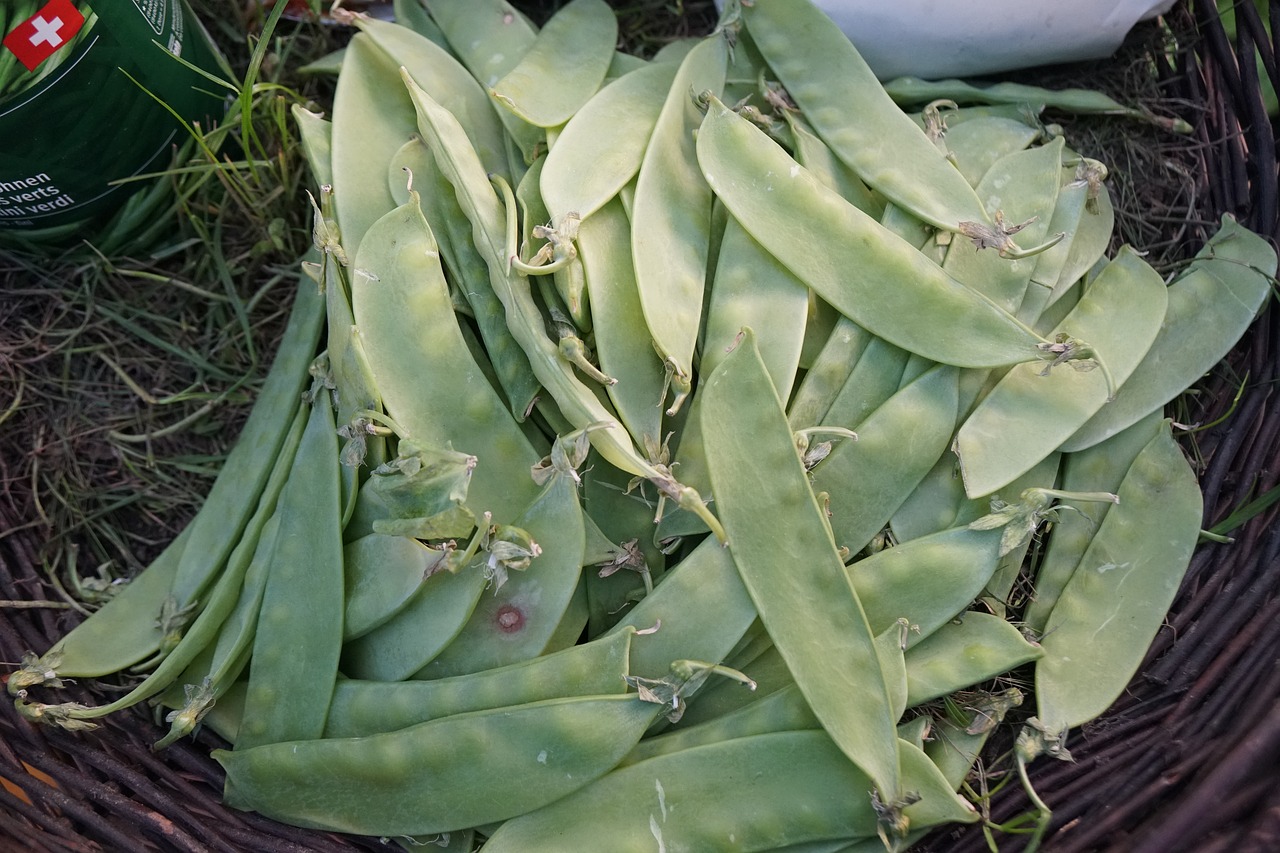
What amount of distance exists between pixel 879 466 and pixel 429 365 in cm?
59

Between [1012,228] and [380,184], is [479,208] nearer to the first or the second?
[380,184]

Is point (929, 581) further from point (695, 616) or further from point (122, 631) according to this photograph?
point (122, 631)

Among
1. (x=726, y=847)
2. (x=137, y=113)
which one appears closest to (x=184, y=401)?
(x=137, y=113)

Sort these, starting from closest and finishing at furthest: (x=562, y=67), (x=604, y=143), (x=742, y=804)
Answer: (x=742, y=804), (x=604, y=143), (x=562, y=67)

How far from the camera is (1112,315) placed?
131cm

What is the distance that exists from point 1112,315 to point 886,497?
0.43m

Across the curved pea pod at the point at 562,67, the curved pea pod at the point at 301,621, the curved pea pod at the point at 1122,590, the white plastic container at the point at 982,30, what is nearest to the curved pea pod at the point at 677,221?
the curved pea pod at the point at 562,67

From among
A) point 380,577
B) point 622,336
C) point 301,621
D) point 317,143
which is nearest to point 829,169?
point 622,336

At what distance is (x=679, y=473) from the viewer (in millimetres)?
1206

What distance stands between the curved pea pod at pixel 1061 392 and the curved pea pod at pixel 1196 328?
0.05 meters

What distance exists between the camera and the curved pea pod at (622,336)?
3.92ft

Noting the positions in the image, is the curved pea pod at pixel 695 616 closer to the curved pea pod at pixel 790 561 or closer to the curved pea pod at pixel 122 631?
the curved pea pod at pixel 790 561

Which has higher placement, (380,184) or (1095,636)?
(380,184)

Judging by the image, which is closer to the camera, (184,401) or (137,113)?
(137,113)
